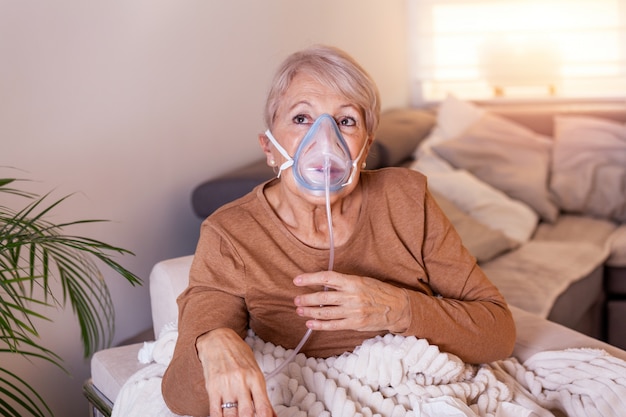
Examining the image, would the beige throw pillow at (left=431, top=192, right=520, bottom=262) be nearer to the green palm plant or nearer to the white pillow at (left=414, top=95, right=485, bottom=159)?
the white pillow at (left=414, top=95, right=485, bottom=159)

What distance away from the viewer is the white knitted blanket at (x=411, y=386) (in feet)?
4.77

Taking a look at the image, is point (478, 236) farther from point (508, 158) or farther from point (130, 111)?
point (130, 111)

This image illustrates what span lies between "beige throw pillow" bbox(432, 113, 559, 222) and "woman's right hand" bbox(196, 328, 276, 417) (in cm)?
237

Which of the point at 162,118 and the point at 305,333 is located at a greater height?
the point at 162,118

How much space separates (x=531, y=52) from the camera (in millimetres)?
4418

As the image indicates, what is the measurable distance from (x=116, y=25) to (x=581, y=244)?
6.06 ft

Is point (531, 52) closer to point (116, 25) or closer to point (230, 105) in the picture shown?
point (230, 105)

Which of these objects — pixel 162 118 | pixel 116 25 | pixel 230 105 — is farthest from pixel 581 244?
pixel 116 25

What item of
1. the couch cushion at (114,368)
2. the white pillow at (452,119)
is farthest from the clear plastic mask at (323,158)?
the white pillow at (452,119)

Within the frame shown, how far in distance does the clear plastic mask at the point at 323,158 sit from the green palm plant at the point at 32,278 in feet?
1.25

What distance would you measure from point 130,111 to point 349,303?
1.27m

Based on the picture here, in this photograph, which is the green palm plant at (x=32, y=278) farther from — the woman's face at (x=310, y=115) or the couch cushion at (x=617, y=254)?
the couch cushion at (x=617, y=254)

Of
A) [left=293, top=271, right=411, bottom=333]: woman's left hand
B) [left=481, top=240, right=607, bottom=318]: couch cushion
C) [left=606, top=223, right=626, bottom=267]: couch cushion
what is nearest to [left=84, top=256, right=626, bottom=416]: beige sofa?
[left=293, top=271, right=411, bottom=333]: woman's left hand

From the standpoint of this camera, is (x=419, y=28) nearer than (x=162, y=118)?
No
